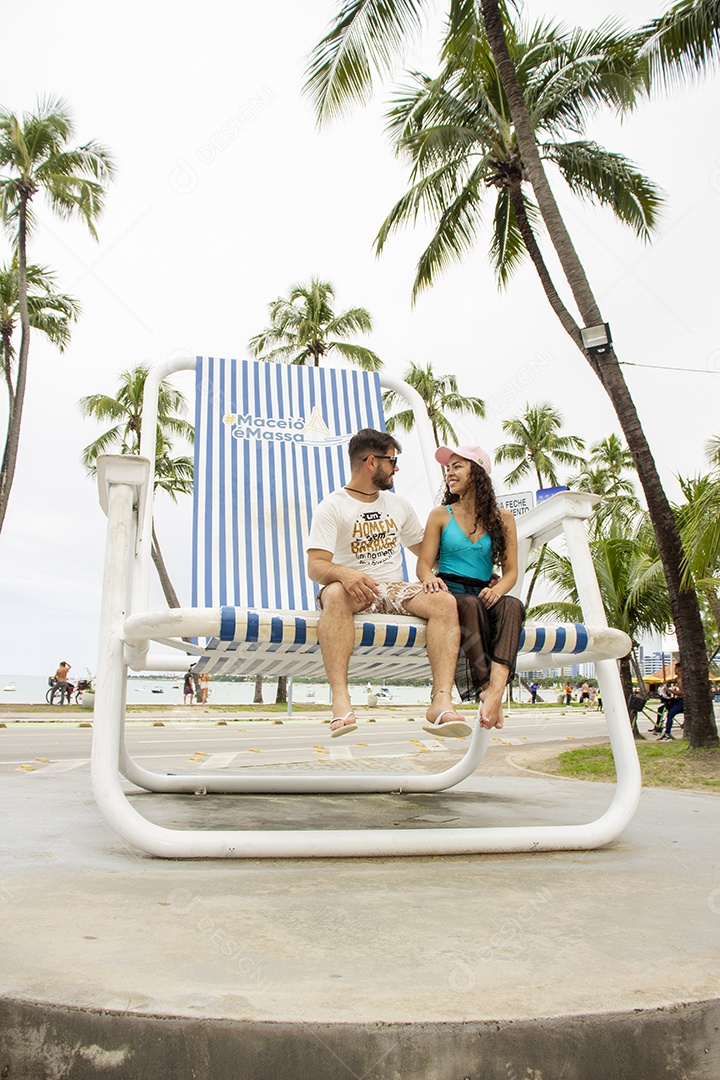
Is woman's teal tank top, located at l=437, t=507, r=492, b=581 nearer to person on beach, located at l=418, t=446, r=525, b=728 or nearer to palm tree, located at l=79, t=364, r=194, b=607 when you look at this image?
person on beach, located at l=418, t=446, r=525, b=728

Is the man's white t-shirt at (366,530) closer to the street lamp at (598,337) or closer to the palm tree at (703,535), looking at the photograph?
the palm tree at (703,535)

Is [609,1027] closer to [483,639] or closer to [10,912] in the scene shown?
[10,912]

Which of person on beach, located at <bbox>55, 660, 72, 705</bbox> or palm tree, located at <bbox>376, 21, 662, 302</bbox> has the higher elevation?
palm tree, located at <bbox>376, 21, 662, 302</bbox>

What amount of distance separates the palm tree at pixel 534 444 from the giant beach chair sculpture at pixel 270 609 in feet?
85.6

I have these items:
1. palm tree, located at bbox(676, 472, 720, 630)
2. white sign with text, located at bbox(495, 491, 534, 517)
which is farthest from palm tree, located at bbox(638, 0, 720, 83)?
white sign with text, located at bbox(495, 491, 534, 517)

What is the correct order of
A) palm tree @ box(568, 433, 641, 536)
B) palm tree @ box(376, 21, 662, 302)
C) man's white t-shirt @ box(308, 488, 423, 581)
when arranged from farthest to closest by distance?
palm tree @ box(568, 433, 641, 536)
palm tree @ box(376, 21, 662, 302)
man's white t-shirt @ box(308, 488, 423, 581)

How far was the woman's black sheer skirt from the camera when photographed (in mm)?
2555

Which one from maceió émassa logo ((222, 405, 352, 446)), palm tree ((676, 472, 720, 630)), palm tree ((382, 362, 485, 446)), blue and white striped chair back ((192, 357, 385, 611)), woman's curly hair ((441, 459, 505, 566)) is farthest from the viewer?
palm tree ((382, 362, 485, 446))

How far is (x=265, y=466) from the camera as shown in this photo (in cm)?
384

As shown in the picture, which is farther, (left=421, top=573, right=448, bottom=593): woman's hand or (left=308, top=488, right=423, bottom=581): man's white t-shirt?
(left=308, top=488, right=423, bottom=581): man's white t-shirt

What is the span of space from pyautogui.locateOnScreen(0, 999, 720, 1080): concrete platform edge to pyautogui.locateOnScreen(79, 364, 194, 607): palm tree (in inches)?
919

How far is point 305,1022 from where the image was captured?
113 centimetres

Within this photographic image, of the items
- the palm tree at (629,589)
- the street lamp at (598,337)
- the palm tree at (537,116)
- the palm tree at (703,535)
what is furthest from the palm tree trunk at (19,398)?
the palm tree at (703,535)

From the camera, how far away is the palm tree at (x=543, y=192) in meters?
7.66
